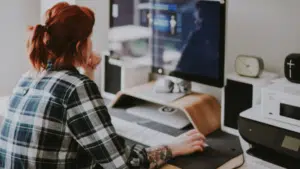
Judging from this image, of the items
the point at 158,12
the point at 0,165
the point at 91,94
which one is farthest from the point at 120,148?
the point at 158,12

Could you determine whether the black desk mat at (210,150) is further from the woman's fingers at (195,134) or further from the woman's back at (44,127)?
the woman's back at (44,127)

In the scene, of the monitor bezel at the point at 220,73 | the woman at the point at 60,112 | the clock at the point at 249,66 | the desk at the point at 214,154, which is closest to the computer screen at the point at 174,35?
the monitor bezel at the point at 220,73

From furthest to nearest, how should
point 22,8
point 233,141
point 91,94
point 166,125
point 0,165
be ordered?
1. point 22,8
2. point 166,125
3. point 233,141
4. point 0,165
5. point 91,94

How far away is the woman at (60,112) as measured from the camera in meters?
1.44

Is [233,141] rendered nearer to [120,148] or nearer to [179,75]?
[179,75]

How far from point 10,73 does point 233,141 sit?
60.4 inches

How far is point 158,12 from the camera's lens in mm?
2227

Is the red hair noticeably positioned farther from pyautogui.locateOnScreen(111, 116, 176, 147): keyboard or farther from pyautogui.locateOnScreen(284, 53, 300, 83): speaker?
pyautogui.locateOnScreen(284, 53, 300, 83): speaker

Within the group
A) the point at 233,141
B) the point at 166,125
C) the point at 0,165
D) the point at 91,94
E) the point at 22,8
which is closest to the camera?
the point at 91,94

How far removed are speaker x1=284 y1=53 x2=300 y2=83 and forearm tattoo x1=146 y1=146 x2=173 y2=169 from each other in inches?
22.6

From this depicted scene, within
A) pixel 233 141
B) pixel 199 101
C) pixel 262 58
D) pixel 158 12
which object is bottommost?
pixel 233 141

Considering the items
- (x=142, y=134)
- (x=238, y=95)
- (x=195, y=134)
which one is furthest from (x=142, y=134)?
(x=238, y=95)

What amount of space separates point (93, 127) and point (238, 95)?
2.82 ft

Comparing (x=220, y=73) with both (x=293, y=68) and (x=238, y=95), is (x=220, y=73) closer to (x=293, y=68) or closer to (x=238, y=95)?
(x=238, y=95)
